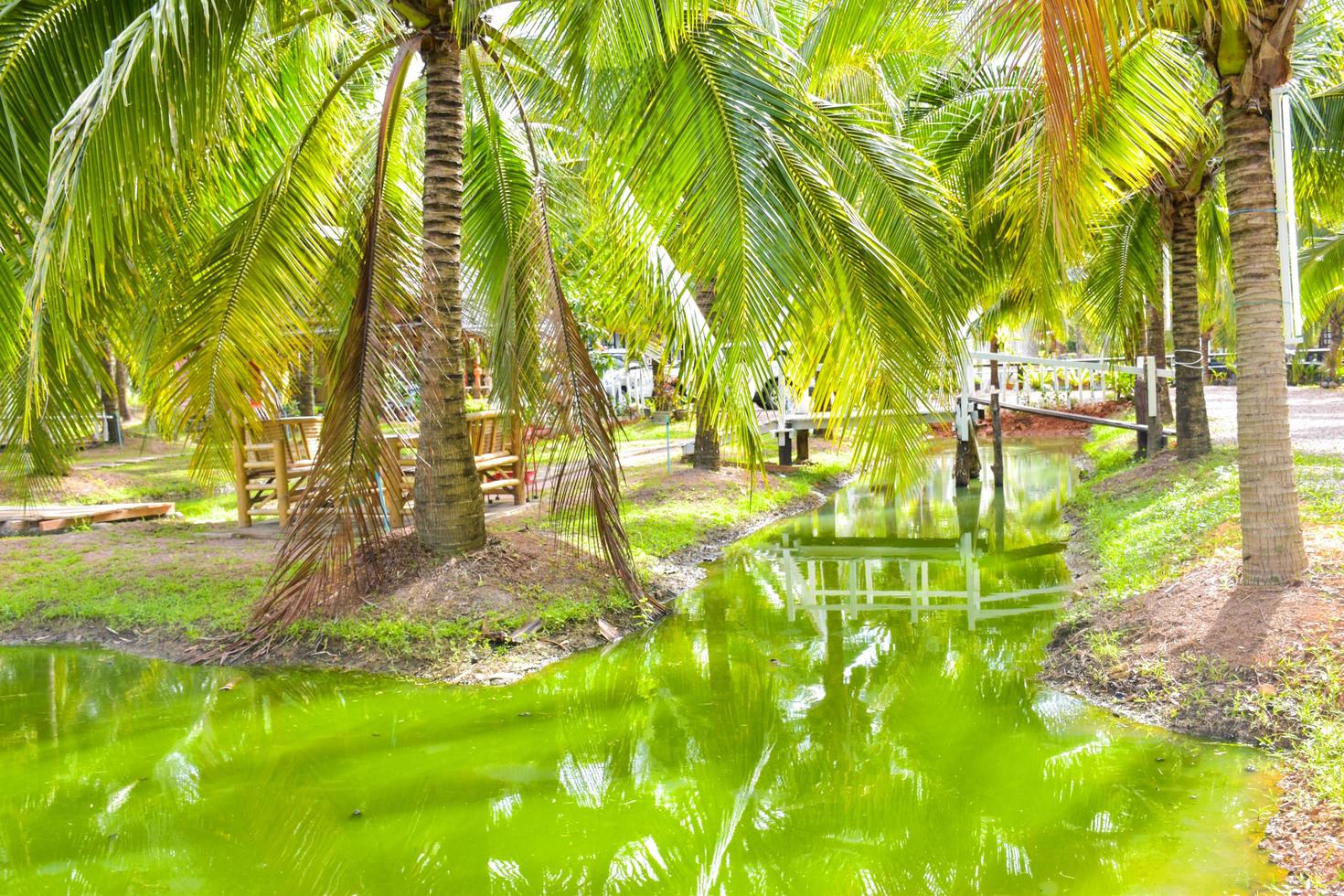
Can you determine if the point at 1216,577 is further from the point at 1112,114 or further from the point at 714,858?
the point at 714,858

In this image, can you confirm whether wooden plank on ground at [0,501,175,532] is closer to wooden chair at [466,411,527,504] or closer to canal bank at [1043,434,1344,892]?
wooden chair at [466,411,527,504]

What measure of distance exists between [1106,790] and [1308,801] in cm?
77

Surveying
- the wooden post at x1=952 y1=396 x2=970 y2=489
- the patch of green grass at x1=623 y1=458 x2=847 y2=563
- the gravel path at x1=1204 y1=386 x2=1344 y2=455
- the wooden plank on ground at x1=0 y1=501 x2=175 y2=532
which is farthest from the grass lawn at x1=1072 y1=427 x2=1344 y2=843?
the wooden plank on ground at x1=0 y1=501 x2=175 y2=532

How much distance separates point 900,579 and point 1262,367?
4061mm

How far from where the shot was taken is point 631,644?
24.4ft

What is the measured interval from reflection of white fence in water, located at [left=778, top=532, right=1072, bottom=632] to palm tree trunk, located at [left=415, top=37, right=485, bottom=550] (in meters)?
2.71

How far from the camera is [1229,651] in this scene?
5.33 m

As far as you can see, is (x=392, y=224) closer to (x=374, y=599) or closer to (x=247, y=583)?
(x=374, y=599)

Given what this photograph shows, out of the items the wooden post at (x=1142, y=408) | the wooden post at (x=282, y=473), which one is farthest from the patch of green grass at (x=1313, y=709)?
the wooden post at (x=1142, y=408)

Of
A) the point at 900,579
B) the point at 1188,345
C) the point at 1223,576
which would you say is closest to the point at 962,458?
the point at 1188,345

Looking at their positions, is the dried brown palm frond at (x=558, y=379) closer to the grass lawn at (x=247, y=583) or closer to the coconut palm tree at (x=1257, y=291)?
the grass lawn at (x=247, y=583)

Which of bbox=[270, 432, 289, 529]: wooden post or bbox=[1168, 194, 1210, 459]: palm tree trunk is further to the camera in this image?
bbox=[1168, 194, 1210, 459]: palm tree trunk

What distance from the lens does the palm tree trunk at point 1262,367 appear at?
5.76 m

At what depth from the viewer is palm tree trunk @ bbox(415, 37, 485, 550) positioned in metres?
7.30
